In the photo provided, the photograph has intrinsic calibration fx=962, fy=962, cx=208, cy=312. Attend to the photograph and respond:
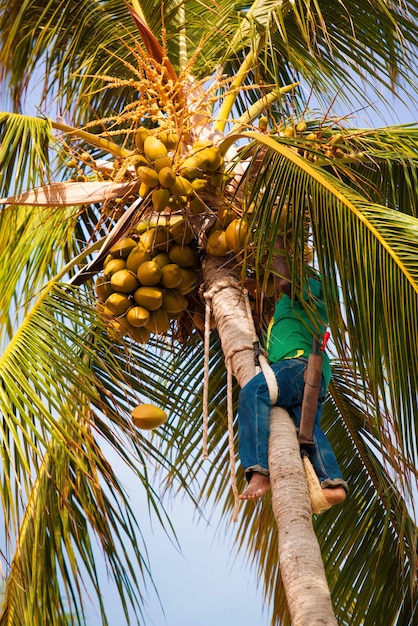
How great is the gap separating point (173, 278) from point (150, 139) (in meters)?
0.59

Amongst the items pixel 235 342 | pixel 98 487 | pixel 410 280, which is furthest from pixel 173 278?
pixel 410 280

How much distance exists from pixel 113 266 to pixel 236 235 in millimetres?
553

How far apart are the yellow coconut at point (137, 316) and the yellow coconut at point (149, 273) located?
0.36 ft

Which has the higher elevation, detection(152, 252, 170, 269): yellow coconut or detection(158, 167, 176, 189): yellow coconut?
detection(158, 167, 176, 189): yellow coconut

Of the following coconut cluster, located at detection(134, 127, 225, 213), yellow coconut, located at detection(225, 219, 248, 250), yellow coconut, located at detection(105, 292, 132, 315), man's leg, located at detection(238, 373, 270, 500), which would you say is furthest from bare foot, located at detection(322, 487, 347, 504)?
coconut cluster, located at detection(134, 127, 225, 213)

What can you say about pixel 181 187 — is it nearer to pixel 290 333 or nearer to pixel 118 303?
pixel 118 303

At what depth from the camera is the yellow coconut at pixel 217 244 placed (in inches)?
158

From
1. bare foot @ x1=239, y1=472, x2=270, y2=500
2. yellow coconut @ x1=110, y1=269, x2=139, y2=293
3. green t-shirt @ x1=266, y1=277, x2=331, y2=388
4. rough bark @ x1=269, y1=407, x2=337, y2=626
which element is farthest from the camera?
yellow coconut @ x1=110, y1=269, x2=139, y2=293

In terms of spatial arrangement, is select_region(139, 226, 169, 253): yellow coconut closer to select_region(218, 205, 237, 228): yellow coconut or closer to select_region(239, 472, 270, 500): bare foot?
select_region(218, 205, 237, 228): yellow coconut

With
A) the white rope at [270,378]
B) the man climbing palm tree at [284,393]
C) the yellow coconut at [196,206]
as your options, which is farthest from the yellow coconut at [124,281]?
the white rope at [270,378]

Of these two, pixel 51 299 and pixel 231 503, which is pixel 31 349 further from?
pixel 231 503

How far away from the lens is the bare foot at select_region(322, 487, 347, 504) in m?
3.51

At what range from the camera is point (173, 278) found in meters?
4.07

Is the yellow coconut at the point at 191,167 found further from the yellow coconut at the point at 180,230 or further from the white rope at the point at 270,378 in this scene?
the white rope at the point at 270,378
